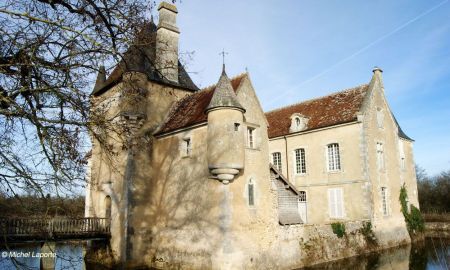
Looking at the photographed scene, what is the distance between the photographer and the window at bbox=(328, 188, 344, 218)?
65.3 feet

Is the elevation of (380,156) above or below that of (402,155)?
below

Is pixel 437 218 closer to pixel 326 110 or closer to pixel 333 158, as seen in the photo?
pixel 333 158

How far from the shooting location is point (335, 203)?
20156mm

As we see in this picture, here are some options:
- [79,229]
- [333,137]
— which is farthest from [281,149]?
[79,229]

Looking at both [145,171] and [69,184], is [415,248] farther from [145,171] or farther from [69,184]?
[69,184]

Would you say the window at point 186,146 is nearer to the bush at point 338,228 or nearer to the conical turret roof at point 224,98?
the conical turret roof at point 224,98

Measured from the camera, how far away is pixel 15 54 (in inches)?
211

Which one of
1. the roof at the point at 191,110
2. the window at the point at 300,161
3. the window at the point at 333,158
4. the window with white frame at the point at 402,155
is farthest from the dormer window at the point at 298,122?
the window with white frame at the point at 402,155

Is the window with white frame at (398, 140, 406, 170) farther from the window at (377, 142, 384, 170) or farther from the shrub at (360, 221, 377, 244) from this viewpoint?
the shrub at (360, 221, 377, 244)

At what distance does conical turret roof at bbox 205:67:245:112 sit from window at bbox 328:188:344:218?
9.24 m

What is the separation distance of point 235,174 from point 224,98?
2872 mm

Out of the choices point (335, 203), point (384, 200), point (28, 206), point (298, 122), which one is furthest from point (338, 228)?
point (28, 206)

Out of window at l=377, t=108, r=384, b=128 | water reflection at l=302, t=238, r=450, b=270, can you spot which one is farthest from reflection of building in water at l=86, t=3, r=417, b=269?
water reflection at l=302, t=238, r=450, b=270

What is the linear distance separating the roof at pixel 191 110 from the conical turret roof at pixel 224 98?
91 cm
